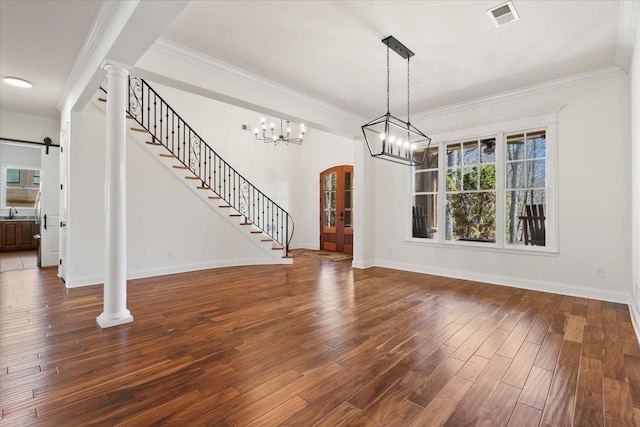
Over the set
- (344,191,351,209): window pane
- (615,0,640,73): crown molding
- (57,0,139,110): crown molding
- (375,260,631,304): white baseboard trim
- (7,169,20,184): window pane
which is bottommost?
(375,260,631,304): white baseboard trim

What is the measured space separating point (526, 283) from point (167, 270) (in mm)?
6032

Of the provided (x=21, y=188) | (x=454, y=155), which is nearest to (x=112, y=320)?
(x=454, y=155)

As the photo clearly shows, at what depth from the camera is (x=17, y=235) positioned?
26.0 ft

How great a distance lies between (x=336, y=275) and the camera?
18.2 ft

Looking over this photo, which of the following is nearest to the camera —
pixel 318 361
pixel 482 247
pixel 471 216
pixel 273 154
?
pixel 318 361

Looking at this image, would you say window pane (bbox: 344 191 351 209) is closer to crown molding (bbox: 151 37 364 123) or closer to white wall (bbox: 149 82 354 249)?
white wall (bbox: 149 82 354 249)

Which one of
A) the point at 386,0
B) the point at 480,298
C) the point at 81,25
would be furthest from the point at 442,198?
the point at 81,25

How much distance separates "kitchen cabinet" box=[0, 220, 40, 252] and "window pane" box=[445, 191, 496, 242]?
10.5m

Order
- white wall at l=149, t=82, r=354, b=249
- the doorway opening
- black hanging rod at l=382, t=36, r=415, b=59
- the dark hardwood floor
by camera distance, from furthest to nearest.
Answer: the doorway opening → white wall at l=149, t=82, r=354, b=249 → black hanging rod at l=382, t=36, r=415, b=59 → the dark hardwood floor

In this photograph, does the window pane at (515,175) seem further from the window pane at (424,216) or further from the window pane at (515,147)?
the window pane at (424,216)

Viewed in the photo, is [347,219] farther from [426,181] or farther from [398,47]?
[398,47]

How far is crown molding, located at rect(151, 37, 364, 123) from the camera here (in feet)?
11.2

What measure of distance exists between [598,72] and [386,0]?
136 inches

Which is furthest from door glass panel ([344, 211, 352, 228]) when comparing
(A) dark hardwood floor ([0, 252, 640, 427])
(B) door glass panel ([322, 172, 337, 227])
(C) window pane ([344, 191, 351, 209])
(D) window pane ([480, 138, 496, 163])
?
(A) dark hardwood floor ([0, 252, 640, 427])
